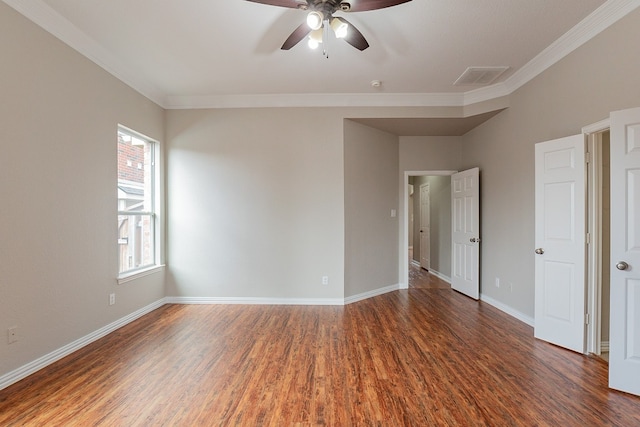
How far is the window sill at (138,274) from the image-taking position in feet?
11.2

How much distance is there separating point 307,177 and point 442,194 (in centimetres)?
309

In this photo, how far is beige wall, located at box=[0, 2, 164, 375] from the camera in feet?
7.31

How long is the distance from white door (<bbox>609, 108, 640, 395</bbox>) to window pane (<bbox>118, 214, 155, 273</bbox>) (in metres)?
4.81

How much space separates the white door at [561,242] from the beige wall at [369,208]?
216cm

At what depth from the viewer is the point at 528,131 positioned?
3.46 metres

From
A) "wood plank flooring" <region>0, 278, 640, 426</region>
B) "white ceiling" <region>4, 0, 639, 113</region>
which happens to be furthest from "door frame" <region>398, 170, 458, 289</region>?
"wood plank flooring" <region>0, 278, 640, 426</region>

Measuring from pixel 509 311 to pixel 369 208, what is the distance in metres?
2.32

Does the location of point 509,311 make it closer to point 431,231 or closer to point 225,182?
point 431,231

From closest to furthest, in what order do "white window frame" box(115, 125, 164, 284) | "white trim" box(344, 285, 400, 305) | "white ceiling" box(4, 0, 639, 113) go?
1. "white ceiling" box(4, 0, 639, 113)
2. "white window frame" box(115, 125, 164, 284)
3. "white trim" box(344, 285, 400, 305)

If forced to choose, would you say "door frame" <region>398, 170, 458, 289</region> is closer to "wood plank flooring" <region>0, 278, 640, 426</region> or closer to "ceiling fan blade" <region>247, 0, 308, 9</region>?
"wood plank flooring" <region>0, 278, 640, 426</region>

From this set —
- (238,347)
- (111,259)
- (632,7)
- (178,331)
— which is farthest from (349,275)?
(632,7)

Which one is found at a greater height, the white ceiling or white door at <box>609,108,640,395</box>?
the white ceiling

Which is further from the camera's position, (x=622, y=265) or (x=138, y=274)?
(x=138, y=274)

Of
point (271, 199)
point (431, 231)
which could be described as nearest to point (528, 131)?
point (431, 231)
